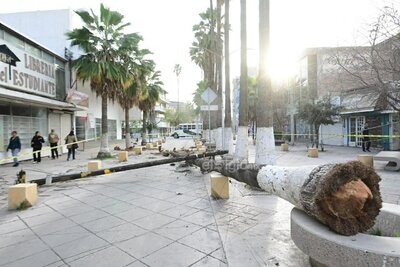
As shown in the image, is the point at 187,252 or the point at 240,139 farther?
the point at 240,139

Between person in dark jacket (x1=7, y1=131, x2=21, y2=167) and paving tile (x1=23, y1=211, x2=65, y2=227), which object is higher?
person in dark jacket (x1=7, y1=131, x2=21, y2=167)

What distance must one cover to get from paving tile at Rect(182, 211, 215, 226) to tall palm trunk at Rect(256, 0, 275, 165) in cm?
262

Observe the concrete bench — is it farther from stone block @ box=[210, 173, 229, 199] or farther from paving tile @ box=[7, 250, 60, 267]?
paving tile @ box=[7, 250, 60, 267]

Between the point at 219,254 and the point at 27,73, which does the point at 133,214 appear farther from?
the point at 27,73

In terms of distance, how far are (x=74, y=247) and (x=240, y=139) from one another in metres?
6.54

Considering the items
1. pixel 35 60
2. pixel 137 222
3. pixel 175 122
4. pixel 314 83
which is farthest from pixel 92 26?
pixel 175 122

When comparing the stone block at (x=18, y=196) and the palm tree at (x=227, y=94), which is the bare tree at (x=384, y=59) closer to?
the palm tree at (x=227, y=94)

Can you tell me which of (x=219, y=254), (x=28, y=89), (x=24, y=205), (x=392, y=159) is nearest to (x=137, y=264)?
(x=219, y=254)

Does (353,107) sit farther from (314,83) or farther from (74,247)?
(74,247)

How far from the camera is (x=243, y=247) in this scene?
139 inches

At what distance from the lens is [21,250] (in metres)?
3.67

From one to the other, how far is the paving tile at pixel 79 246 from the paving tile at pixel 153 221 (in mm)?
777

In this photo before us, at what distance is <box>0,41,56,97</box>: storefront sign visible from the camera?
456 inches

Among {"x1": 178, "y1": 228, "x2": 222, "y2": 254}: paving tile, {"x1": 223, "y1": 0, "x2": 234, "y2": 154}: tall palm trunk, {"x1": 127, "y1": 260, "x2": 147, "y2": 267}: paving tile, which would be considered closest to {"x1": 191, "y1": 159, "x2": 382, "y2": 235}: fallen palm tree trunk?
{"x1": 178, "y1": 228, "x2": 222, "y2": 254}: paving tile
